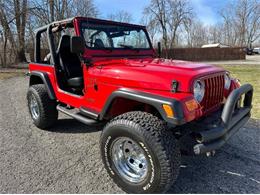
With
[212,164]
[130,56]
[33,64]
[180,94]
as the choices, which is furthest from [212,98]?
[33,64]

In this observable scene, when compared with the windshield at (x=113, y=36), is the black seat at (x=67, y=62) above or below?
below

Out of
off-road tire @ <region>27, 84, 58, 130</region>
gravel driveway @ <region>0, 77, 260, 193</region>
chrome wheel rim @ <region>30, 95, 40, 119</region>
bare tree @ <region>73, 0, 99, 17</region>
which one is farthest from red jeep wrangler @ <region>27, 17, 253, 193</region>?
bare tree @ <region>73, 0, 99, 17</region>

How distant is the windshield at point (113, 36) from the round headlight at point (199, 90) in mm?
1687

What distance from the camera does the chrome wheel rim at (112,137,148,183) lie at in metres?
2.65

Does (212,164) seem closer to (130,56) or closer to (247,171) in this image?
(247,171)

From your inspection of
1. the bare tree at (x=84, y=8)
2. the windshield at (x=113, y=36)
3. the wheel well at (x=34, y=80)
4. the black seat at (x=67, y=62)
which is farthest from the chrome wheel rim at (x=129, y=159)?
the bare tree at (x=84, y=8)

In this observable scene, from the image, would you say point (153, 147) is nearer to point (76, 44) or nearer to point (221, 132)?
point (221, 132)

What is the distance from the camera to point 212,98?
2.91 m

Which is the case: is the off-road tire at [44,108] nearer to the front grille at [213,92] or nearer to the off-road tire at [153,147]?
the off-road tire at [153,147]

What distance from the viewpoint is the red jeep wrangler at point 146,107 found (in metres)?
2.39

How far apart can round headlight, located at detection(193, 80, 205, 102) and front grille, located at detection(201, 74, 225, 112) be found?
0.07 metres

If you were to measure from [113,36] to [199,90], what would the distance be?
1.90 metres

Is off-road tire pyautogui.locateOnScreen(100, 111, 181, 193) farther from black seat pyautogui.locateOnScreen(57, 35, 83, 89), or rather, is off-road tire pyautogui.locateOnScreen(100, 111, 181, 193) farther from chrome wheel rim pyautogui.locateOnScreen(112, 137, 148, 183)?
black seat pyautogui.locateOnScreen(57, 35, 83, 89)

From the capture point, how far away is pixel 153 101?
2453 mm
